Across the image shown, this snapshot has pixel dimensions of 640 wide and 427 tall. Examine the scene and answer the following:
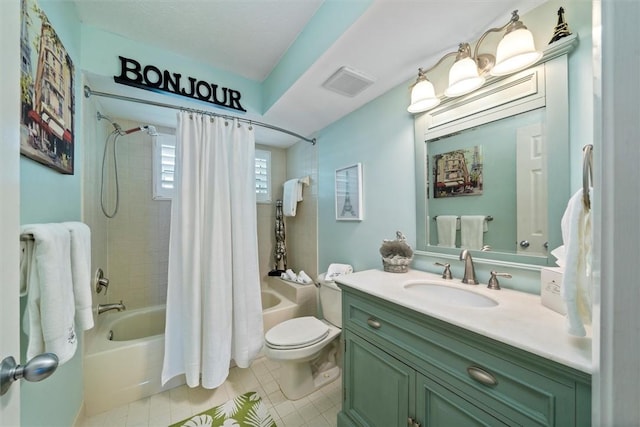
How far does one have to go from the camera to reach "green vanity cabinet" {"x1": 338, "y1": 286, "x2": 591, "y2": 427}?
0.60 m

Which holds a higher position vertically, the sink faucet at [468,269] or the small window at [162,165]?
the small window at [162,165]

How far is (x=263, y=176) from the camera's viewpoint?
286 centimetres

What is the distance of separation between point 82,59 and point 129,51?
27 centimetres

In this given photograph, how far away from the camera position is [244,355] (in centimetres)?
164

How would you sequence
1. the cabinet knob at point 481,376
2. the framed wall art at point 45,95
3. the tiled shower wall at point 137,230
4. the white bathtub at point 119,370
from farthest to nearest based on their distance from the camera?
the tiled shower wall at point 137,230, the white bathtub at point 119,370, the framed wall art at point 45,95, the cabinet knob at point 481,376

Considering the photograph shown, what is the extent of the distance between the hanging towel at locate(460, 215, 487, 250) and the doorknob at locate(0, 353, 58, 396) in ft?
5.12

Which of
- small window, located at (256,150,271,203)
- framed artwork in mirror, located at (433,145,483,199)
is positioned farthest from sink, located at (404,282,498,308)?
small window, located at (256,150,271,203)

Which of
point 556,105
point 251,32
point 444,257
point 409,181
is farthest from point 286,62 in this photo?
point 444,257

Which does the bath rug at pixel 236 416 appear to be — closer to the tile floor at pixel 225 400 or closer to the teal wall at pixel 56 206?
the tile floor at pixel 225 400

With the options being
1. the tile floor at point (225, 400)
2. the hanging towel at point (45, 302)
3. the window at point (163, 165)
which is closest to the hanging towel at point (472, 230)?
the tile floor at point (225, 400)

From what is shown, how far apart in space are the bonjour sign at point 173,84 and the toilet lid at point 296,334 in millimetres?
1792

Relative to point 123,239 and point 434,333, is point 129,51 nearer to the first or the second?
point 123,239
